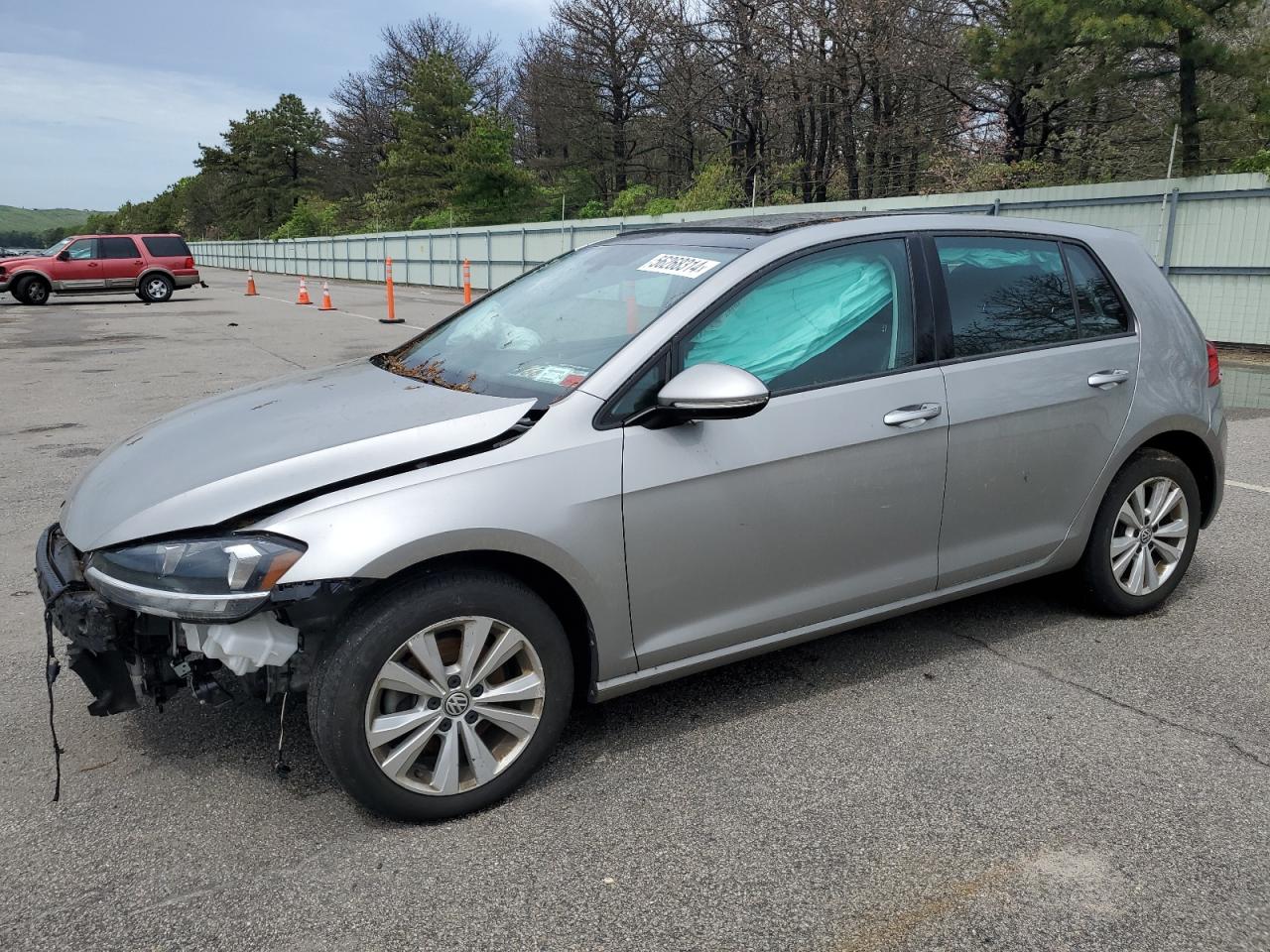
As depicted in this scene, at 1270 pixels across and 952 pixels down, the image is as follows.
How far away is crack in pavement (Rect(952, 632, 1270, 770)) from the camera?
126 inches

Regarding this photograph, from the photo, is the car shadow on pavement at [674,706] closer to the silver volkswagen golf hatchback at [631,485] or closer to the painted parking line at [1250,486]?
the silver volkswagen golf hatchback at [631,485]

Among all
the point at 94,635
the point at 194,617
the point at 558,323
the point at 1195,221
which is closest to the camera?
the point at 194,617

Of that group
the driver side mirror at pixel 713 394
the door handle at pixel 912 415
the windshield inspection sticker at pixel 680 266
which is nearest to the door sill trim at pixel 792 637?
the door handle at pixel 912 415

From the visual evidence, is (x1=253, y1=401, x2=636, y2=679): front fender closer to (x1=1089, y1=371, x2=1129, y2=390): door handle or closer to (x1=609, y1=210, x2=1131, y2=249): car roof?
(x1=609, y1=210, x2=1131, y2=249): car roof

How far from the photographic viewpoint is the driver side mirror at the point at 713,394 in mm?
2902

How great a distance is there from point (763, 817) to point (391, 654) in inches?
44.1

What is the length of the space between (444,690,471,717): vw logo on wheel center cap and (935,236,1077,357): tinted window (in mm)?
2090

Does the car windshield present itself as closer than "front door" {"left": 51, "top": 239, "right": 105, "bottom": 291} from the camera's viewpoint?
Yes

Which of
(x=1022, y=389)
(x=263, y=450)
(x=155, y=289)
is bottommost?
(x=263, y=450)

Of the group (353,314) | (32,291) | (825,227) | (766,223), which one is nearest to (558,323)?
(766,223)

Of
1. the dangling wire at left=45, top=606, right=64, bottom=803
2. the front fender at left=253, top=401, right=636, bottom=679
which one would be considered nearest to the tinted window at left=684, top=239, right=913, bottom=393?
the front fender at left=253, top=401, right=636, bottom=679

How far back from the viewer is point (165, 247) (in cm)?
2761

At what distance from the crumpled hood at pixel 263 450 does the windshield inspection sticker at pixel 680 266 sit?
78 cm

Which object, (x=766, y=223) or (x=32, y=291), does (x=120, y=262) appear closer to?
(x=32, y=291)
